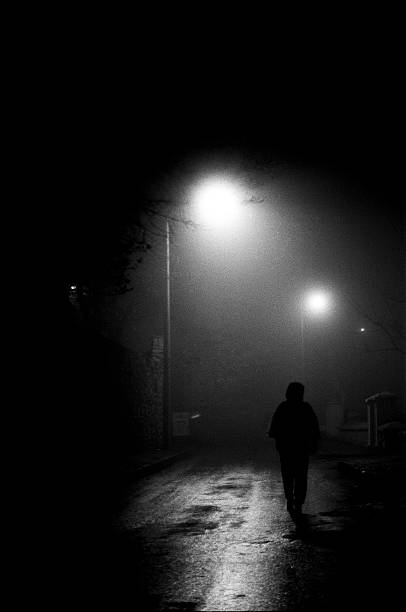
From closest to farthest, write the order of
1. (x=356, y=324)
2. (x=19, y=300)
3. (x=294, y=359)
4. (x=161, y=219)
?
(x=19, y=300)
(x=161, y=219)
(x=356, y=324)
(x=294, y=359)

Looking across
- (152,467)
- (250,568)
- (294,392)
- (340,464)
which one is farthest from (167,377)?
(250,568)

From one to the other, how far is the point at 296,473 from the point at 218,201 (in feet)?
28.9

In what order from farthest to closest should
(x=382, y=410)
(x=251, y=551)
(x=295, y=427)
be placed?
(x=382, y=410) → (x=295, y=427) → (x=251, y=551)

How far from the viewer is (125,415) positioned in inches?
904

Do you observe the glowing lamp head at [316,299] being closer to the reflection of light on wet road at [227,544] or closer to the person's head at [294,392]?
the reflection of light on wet road at [227,544]

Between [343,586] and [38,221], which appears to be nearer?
[343,586]

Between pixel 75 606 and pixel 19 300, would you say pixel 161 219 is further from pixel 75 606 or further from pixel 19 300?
Answer: pixel 75 606

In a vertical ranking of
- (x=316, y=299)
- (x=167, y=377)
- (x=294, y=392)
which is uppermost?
(x=316, y=299)

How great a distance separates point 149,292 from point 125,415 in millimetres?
14652

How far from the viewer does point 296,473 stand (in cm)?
1018

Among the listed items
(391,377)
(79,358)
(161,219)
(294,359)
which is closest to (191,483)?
(79,358)

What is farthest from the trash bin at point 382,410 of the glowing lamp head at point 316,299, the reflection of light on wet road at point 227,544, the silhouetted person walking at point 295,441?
the silhouetted person walking at point 295,441

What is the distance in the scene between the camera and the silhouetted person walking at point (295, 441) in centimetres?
1013

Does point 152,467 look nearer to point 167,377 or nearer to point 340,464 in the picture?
point 340,464
